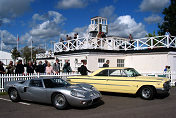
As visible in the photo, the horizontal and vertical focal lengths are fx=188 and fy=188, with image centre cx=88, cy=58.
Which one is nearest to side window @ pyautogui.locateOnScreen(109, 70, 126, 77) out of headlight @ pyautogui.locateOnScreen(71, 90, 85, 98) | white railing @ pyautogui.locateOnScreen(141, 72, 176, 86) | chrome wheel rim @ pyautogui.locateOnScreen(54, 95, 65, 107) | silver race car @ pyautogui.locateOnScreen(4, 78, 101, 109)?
silver race car @ pyautogui.locateOnScreen(4, 78, 101, 109)

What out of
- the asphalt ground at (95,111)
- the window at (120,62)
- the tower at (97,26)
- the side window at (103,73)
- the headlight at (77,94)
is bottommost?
the asphalt ground at (95,111)

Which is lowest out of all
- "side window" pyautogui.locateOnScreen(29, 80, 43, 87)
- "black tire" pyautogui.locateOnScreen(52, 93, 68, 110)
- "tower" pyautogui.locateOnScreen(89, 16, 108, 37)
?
"black tire" pyautogui.locateOnScreen(52, 93, 68, 110)

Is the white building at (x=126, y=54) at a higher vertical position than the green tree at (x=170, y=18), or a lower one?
lower

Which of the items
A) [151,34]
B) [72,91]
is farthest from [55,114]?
[151,34]

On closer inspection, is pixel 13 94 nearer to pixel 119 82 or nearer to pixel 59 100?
pixel 59 100

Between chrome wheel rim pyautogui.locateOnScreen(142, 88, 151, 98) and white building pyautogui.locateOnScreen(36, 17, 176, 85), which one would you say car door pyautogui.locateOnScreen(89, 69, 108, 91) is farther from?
white building pyautogui.locateOnScreen(36, 17, 176, 85)

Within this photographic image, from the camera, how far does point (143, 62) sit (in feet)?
54.2

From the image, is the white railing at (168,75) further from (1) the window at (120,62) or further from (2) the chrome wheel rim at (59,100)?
(2) the chrome wheel rim at (59,100)

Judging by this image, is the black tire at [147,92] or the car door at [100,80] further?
the car door at [100,80]

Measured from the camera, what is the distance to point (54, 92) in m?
7.28

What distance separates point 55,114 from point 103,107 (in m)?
1.98

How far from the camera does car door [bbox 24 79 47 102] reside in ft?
24.9

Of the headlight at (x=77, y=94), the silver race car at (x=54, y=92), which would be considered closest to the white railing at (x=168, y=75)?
the silver race car at (x=54, y=92)

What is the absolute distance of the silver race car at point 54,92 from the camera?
6930 millimetres
